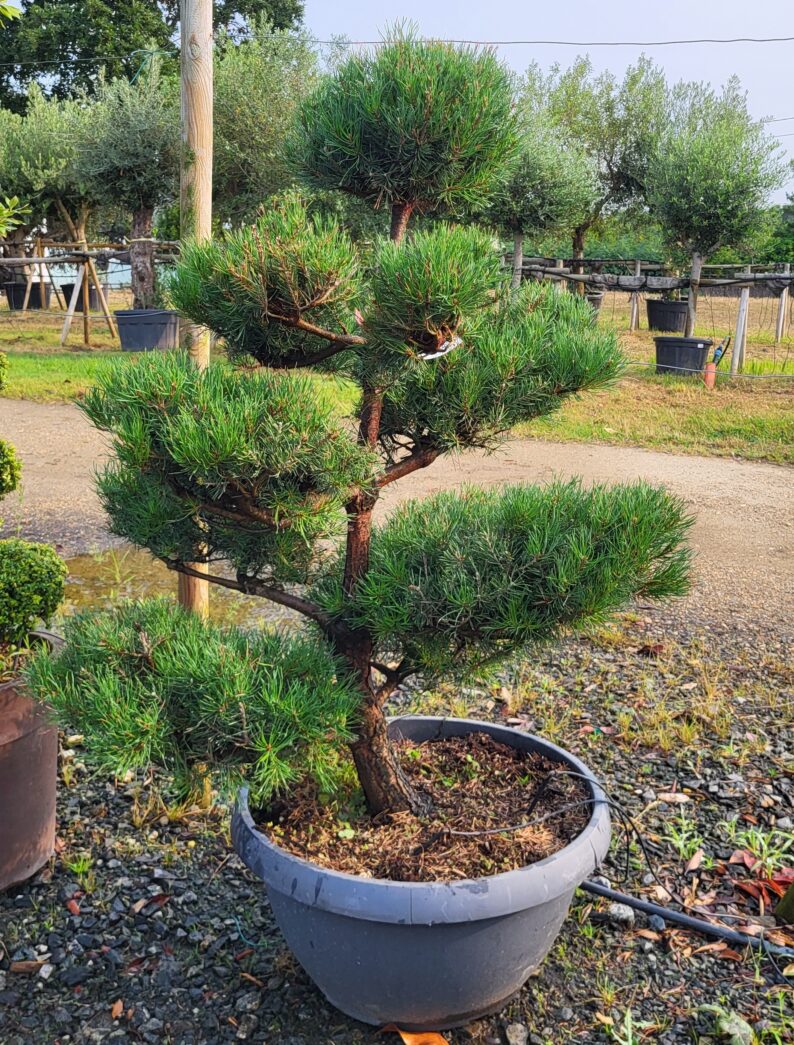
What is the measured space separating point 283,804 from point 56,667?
644mm

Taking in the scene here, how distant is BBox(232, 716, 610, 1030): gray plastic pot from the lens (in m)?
1.68

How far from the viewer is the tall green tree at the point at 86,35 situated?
25.1 m

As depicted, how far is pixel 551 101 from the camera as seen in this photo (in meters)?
23.6

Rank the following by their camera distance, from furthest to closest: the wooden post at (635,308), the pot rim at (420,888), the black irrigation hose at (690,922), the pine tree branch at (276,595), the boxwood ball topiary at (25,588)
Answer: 1. the wooden post at (635,308)
2. the boxwood ball topiary at (25,588)
3. the black irrigation hose at (690,922)
4. the pine tree branch at (276,595)
5. the pot rim at (420,888)

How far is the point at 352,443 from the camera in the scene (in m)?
1.68

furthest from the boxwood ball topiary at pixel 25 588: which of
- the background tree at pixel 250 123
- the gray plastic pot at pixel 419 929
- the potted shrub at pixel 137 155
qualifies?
the background tree at pixel 250 123

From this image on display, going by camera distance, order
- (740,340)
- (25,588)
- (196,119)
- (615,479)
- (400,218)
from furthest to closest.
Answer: (740,340), (615,479), (196,119), (25,588), (400,218)

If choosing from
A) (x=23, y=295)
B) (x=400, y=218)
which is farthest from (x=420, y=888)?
(x=23, y=295)

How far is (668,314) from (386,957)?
15951 mm

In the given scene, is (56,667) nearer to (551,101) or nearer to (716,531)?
(716,531)

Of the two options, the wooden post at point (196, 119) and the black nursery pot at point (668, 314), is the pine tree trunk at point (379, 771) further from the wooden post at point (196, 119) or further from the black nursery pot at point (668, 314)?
the black nursery pot at point (668, 314)

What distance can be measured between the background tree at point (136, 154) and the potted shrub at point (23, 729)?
11.0 meters

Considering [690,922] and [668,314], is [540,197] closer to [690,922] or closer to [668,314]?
[668,314]

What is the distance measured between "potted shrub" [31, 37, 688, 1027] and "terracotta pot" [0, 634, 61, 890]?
58cm
